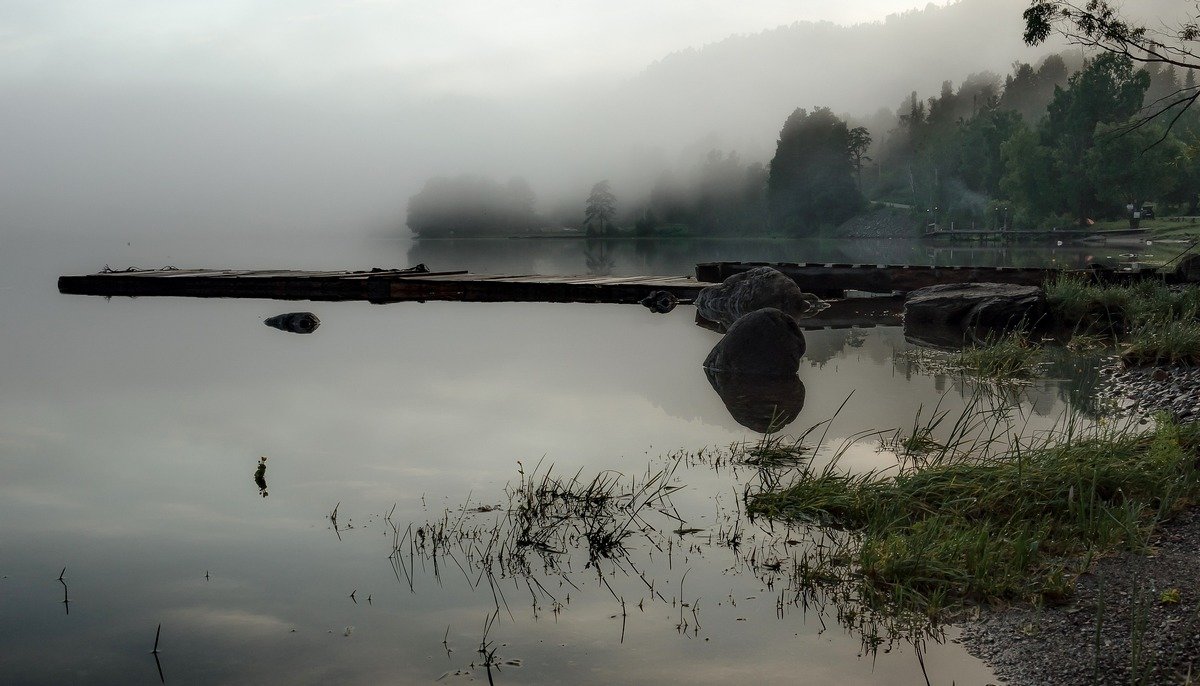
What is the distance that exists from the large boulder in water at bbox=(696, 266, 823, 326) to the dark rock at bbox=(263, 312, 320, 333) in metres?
9.23

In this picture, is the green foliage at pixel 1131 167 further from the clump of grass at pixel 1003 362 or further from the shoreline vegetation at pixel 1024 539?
the shoreline vegetation at pixel 1024 539

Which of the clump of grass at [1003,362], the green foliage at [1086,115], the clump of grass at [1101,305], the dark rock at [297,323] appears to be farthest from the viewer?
the green foliage at [1086,115]

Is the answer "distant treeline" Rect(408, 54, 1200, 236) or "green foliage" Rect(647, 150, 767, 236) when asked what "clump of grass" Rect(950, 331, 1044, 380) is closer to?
"distant treeline" Rect(408, 54, 1200, 236)

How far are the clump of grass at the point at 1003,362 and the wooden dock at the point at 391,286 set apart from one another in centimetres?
1268

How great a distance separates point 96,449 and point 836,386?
371 inches

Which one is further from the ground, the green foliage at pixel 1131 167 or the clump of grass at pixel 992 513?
the green foliage at pixel 1131 167

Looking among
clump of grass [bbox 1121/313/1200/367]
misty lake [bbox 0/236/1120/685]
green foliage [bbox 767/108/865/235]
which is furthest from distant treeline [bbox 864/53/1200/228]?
misty lake [bbox 0/236/1120/685]

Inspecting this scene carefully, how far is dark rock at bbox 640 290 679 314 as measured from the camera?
25.8 meters

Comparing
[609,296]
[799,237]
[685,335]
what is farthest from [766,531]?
[799,237]

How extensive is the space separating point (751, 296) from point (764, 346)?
8.71 metres

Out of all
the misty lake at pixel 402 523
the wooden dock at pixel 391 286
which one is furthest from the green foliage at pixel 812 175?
the misty lake at pixel 402 523

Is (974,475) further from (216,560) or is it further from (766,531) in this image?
(216,560)

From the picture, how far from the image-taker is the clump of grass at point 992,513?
5.97 meters

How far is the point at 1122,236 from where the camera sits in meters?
73.7
